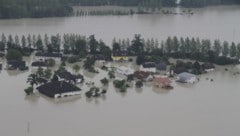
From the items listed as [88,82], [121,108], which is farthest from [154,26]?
[121,108]

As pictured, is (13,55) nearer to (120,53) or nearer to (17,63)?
(17,63)

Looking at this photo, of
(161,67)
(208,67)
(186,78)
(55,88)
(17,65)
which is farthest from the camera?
(208,67)

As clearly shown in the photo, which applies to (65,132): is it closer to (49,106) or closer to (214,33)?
(49,106)

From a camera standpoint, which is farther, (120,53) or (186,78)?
(120,53)

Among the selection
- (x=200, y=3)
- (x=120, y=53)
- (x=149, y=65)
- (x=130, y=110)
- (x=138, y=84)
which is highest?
(x=200, y=3)

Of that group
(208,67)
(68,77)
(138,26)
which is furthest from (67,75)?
(138,26)

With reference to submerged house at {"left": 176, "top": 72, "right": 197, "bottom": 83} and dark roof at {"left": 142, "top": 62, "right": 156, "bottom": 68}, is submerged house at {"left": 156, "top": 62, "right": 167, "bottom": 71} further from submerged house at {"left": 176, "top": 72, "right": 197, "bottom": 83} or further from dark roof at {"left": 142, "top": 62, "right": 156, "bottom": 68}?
submerged house at {"left": 176, "top": 72, "right": 197, "bottom": 83}

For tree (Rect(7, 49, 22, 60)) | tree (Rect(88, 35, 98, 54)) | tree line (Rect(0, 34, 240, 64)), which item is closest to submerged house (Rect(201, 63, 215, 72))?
tree line (Rect(0, 34, 240, 64))
